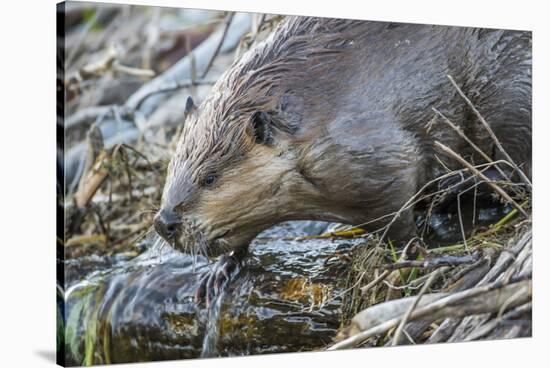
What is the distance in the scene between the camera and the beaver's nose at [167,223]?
4059 millimetres

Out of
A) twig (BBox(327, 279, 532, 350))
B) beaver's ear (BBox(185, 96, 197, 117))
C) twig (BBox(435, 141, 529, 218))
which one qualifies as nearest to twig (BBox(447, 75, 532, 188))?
twig (BBox(435, 141, 529, 218))

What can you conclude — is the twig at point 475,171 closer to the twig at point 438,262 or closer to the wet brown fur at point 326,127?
the wet brown fur at point 326,127

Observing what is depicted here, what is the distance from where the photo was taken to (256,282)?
13.9 ft

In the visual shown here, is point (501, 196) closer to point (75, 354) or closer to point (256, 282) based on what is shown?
point (256, 282)

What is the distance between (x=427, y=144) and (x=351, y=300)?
2.90ft

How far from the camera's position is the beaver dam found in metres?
3.91

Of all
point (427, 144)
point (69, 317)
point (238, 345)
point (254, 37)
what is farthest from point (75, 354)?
point (427, 144)

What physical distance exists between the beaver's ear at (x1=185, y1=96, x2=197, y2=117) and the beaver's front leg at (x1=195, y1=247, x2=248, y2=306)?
2.28 feet

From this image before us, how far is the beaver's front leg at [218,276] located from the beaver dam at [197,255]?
30mm

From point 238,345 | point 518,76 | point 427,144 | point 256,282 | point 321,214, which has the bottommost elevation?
point 238,345

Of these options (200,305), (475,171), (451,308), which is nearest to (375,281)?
(451,308)

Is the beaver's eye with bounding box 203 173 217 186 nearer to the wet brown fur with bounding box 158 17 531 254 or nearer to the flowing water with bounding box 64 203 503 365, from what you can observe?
the wet brown fur with bounding box 158 17 531 254

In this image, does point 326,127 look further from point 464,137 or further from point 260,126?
point 464,137

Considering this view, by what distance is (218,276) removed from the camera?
419cm
